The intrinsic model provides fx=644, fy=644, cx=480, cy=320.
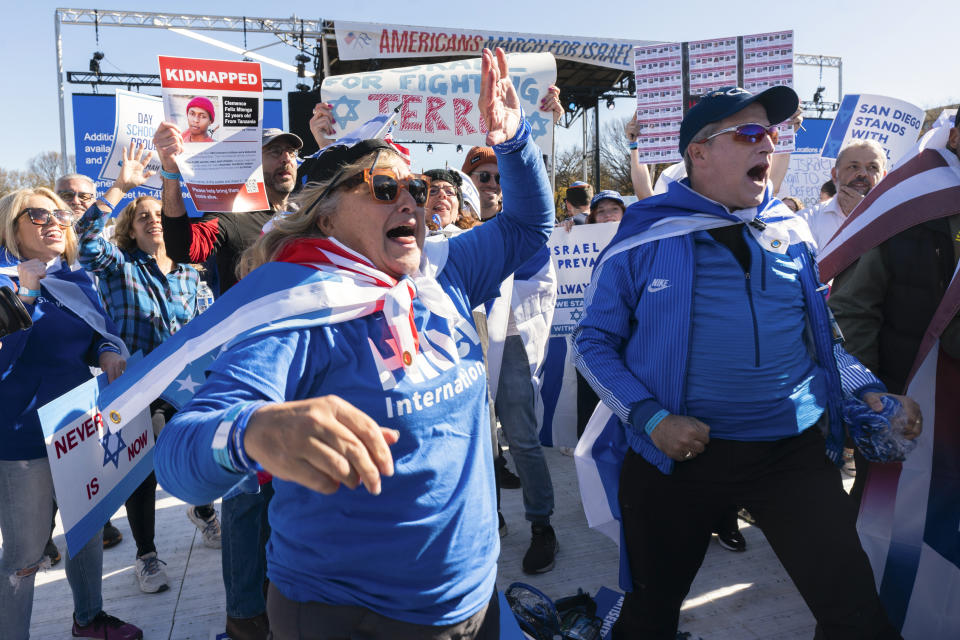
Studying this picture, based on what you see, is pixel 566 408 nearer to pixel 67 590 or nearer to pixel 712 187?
pixel 712 187

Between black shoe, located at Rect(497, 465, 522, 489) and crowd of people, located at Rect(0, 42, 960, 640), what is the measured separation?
1062mm

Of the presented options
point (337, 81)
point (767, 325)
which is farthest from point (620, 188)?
point (767, 325)

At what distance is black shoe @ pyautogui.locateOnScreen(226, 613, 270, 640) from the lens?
2.79 m

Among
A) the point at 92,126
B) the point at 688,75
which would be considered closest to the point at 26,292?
the point at 688,75

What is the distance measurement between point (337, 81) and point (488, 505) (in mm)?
4043

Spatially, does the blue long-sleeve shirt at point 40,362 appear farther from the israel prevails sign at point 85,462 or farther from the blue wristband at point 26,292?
the israel prevails sign at point 85,462

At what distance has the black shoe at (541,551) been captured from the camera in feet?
11.6

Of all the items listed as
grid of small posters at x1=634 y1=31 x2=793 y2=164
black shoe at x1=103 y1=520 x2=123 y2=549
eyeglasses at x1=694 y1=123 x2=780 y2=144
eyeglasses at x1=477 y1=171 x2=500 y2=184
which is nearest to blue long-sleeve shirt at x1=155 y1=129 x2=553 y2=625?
eyeglasses at x1=694 y1=123 x2=780 y2=144

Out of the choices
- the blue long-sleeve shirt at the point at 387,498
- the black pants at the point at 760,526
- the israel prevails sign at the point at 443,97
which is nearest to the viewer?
the blue long-sleeve shirt at the point at 387,498

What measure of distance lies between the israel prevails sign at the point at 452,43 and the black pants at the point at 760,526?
11110mm

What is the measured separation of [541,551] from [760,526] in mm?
1629

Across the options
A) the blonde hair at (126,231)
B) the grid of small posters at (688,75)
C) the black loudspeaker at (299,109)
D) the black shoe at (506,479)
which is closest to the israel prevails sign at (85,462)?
the blonde hair at (126,231)

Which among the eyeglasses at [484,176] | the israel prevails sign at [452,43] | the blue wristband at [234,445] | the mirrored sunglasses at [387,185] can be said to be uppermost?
the israel prevails sign at [452,43]

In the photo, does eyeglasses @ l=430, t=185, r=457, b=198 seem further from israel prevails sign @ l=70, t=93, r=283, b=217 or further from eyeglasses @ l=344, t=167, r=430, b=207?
israel prevails sign @ l=70, t=93, r=283, b=217
